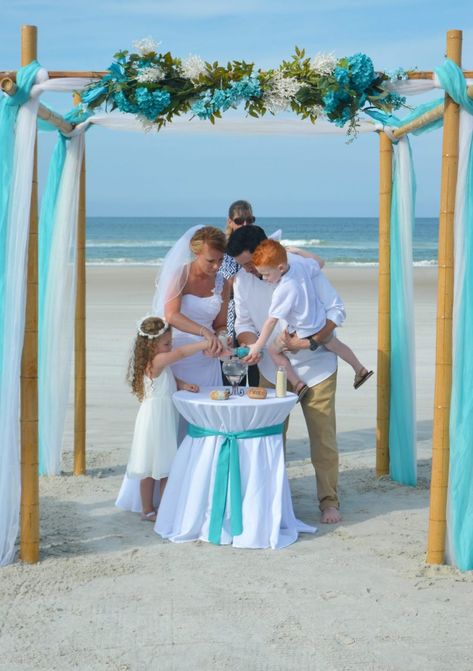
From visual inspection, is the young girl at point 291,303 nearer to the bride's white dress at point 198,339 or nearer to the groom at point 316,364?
the groom at point 316,364

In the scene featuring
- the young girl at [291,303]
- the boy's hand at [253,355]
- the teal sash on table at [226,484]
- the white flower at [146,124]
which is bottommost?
the teal sash on table at [226,484]

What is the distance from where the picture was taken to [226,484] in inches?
202

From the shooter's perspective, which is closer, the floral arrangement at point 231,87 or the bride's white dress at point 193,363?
the floral arrangement at point 231,87

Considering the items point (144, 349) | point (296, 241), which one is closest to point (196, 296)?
point (144, 349)

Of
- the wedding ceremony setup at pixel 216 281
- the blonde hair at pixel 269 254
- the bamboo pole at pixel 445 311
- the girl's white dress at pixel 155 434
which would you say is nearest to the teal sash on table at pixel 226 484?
the wedding ceremony setup at pixel 216 281

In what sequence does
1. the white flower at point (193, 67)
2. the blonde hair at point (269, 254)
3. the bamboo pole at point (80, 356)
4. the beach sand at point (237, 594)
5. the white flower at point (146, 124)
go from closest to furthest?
1. the beach sand at point (237, 594)
2. the white flower at point (193, 67)
3. the white flower at point (146, 124)
4. the blonde hair at point (269, 254)
5. the bamboo pole at point (80, 356)

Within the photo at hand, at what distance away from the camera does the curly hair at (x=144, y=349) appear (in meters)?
5.35

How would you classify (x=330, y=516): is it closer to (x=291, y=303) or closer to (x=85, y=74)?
(x=291, y=303)

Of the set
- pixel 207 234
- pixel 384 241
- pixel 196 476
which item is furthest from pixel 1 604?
pixel 384 241

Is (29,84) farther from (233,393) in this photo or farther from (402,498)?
(402,498)

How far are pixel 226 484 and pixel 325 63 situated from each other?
89.9 inches

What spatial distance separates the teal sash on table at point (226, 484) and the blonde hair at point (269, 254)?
3.01 feet

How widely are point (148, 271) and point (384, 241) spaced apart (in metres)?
20.8

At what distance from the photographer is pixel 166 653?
3.71 meters
